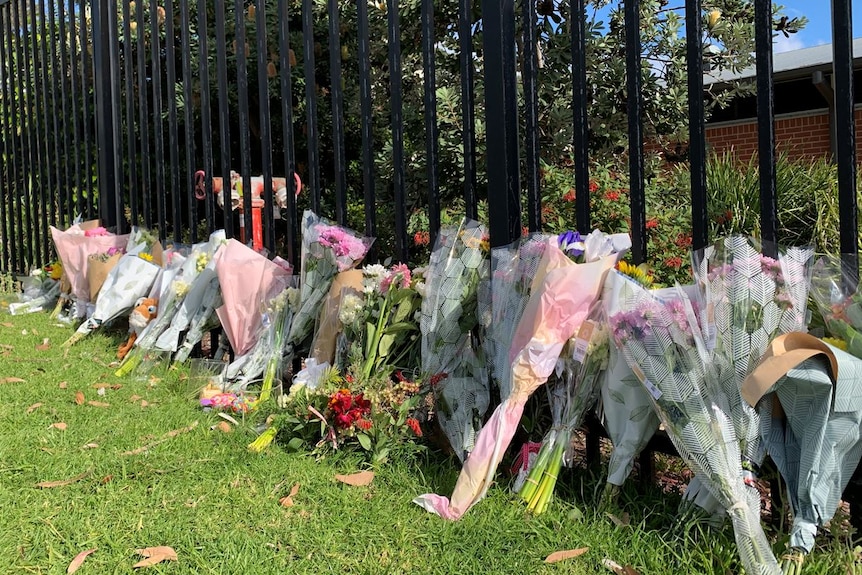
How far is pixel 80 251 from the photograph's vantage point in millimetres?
4770

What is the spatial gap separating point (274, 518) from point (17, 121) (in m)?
6.30

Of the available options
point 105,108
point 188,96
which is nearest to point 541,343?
point 188,96

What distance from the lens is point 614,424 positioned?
209cm

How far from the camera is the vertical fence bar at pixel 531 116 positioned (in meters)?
2.55

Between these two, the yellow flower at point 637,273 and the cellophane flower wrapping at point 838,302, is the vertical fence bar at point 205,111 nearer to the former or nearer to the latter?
the yellow flower at point 637,273

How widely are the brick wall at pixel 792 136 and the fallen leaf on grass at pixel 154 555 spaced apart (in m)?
8.97

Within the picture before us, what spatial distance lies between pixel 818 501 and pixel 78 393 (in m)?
2.95

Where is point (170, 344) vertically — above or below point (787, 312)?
below

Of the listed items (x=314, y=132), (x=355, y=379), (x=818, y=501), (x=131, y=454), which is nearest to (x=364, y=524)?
(x=355, y=379)

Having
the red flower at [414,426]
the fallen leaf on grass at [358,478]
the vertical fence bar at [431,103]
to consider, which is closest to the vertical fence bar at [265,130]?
the vertical fence bar at [431,103]

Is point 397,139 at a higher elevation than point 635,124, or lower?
higher

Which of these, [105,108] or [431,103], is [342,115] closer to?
[431,103]

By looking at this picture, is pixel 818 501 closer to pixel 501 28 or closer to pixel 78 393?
pixel 501 28

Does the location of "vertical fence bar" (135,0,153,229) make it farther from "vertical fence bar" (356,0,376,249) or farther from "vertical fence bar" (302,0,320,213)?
"vertical fence bar" (356,0,376,249)
